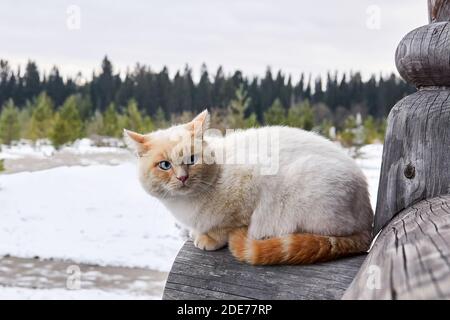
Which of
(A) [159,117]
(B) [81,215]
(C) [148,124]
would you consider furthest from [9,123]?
(B) [81,215]

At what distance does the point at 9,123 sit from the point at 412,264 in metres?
13.2

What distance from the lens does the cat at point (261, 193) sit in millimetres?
1208

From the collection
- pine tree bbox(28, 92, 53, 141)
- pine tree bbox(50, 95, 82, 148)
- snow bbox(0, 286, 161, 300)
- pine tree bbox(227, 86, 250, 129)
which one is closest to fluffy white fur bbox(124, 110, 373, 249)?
snow bbox(0, 286, 161, 300)

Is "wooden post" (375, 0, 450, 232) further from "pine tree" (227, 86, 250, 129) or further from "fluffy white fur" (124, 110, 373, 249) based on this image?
"pine tree" (227, 86, 250, 129)

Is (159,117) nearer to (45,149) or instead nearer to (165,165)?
(45,149)

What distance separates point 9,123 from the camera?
1273 centimetres

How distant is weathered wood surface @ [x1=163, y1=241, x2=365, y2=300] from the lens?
1062 mm

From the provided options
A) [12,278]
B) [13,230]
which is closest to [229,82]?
[13,230]

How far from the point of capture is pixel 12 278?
251 inches

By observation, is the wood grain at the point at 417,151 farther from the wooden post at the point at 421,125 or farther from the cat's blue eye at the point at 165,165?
the cat's blue eye at the point at 165,165

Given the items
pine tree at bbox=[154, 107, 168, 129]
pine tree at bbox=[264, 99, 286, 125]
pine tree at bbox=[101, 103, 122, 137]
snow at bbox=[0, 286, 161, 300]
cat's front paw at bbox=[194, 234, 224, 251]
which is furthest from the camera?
pine tree at bbox=[101, 103, 122, 137]

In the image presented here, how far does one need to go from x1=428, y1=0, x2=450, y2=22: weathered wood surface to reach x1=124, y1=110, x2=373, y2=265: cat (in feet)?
1.28

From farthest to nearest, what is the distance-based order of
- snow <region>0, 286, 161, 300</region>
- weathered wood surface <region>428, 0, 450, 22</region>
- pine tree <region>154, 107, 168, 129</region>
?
pine tree <region>154, 107, 168, 129</region>, snow <region>0, 286, 161, 300</region>, weathered wood surface <region>428, 0, 450, 22</region>
